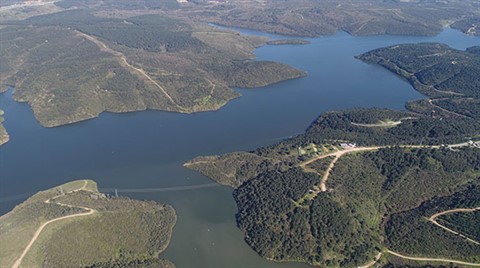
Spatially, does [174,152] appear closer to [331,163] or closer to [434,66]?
[331,163]

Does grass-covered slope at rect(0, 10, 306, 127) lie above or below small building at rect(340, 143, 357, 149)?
below

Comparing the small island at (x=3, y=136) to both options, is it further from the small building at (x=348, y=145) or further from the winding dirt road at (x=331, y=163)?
the small building at (x=348, y=145)

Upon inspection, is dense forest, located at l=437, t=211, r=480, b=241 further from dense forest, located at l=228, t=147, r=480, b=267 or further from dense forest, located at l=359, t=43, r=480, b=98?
dense forest, located at l=359, t=43, r=480, b=98

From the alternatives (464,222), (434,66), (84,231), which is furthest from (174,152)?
(434,66)

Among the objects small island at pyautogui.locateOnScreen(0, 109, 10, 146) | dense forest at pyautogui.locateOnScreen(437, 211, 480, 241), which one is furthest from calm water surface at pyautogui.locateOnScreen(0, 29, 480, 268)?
dense forest at pyautogui.locateOnScreen(437, 211, 480, 241)

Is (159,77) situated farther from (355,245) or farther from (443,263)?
(443,263)

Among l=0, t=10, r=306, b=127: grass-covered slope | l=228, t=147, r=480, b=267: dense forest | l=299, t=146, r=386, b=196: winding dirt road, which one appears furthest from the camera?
l=0, t=10, r=306, b=127: grass-covered slope

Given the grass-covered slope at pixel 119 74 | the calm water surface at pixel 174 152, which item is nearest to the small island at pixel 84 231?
the calm water surface at pixel 174 152
